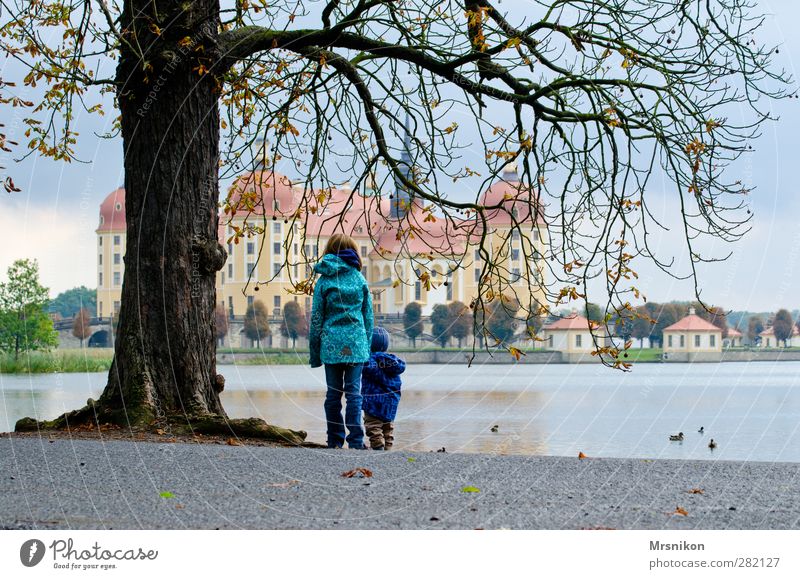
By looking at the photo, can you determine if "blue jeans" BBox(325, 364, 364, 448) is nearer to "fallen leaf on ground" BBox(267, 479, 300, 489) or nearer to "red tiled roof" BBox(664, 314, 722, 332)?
"fallen leaf on ground" BBox(267, 479, 300, 489)

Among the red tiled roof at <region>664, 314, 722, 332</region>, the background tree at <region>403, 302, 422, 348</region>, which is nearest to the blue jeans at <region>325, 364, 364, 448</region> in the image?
the background tree at <region>403, 302, 422, 348</region>

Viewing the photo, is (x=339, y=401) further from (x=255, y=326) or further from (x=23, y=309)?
(x=255, y=326)

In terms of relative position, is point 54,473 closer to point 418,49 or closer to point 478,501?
point 478,501

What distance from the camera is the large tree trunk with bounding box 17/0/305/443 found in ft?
30.8

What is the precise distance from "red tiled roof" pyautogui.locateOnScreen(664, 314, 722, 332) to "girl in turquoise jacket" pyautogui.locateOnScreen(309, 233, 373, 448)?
7165 centimetres

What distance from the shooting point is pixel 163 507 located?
18.1 feet

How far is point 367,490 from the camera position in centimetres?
605

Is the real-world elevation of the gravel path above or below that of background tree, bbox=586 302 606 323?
below

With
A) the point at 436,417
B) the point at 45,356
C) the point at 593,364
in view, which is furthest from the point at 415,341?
the point at 436,417

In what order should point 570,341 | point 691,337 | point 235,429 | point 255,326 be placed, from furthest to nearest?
point 570,341
point 691,337
point 255,326
point 235,429

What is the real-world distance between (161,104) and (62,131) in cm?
235

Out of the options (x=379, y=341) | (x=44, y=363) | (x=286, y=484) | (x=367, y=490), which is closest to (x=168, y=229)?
(x=379, y=341)

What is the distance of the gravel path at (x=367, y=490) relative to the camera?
5.24 m

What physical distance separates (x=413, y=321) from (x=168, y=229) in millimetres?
71312
